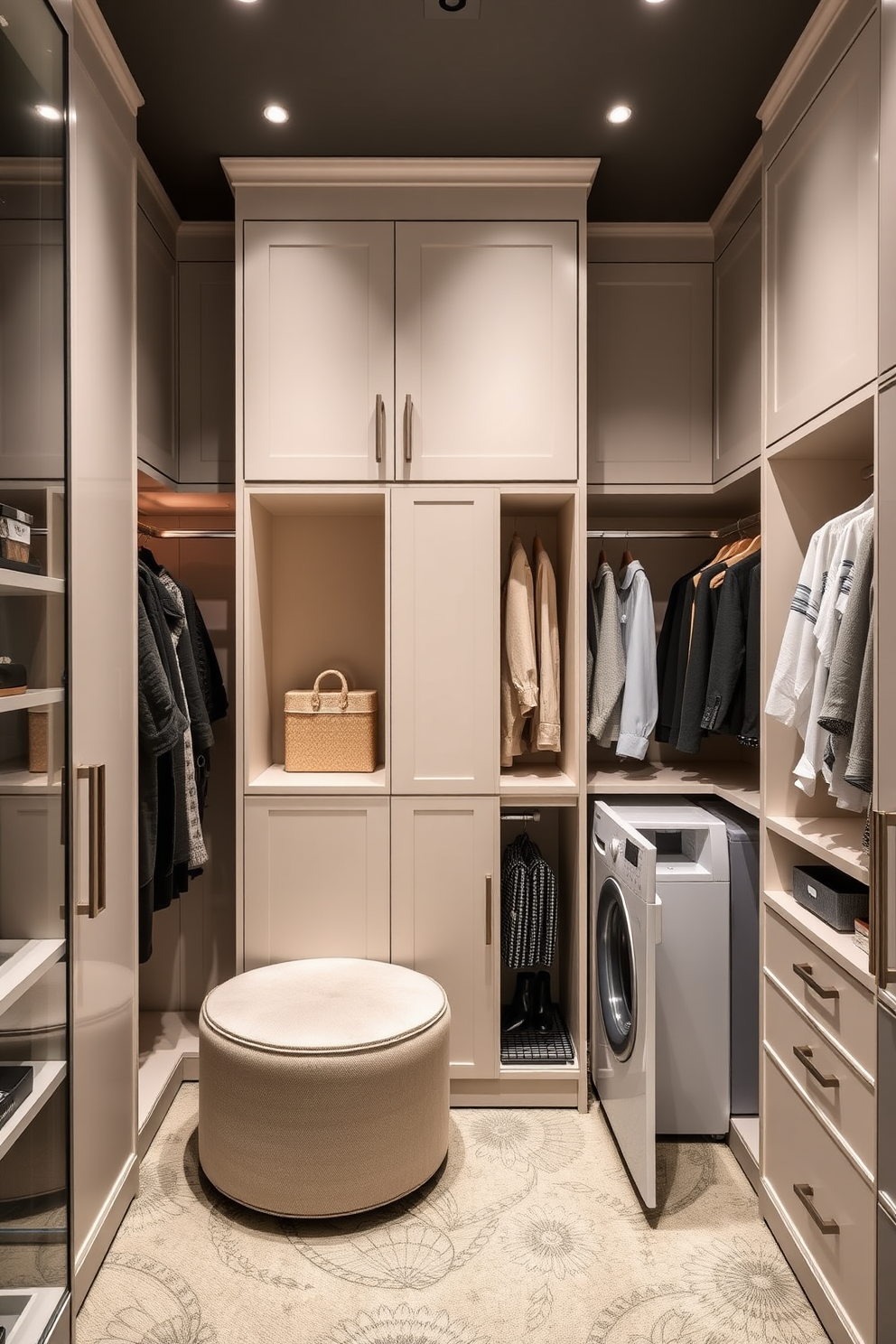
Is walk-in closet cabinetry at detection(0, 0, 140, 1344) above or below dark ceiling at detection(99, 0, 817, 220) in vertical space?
below

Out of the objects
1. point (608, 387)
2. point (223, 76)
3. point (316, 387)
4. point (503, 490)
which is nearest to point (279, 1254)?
point (503, 490)

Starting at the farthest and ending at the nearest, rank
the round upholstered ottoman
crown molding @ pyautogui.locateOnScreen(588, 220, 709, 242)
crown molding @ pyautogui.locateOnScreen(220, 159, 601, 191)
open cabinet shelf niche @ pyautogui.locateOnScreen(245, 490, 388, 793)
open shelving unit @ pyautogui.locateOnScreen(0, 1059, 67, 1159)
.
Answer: open cabinet shelf niche @ pyautogui.locateOnScreen(245, 490, 388, 793) < crown molding @ pyautogui.locateOnScreen(588, 220, 709, 242) < crown molding @ pyautogui.locateOnScreen(220, 159, 601, 191) < the round upholstered ottoman < open shelving unit @ pyautogui.locateOnScreen(0, 1059, 67, 1159)

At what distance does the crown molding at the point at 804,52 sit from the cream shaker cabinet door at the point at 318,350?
41.5 inches

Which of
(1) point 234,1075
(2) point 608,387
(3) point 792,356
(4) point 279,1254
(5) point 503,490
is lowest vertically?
(4) point 279,1254

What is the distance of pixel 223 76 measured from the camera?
205 cm

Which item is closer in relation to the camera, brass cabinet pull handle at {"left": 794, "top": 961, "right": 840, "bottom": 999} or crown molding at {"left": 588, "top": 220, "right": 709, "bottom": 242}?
brass cabinet pull handle at {"left": 794, "top": 961, "right": 840, "bottom": 999}

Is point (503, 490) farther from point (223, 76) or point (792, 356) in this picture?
point (223, 76)

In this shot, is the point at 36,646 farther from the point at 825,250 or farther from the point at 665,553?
the point at 665,553

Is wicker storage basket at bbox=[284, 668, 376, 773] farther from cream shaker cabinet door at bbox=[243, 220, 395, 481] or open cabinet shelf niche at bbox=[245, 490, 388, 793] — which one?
cream shaker cabinet door at bbox=[243, 220, 395, 481]

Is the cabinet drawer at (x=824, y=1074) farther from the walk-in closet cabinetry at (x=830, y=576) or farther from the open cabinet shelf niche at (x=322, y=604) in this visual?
the open cabinet shelf niche at (x=322, y=604)

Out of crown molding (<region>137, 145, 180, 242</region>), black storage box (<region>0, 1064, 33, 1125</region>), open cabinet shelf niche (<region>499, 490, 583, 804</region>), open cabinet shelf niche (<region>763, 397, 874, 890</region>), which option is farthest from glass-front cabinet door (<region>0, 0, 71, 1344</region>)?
open cabinet shelf niche (<region>763, 397, 874, 890</region>)

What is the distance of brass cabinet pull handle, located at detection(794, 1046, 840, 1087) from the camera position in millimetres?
1676

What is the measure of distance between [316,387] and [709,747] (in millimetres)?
1888

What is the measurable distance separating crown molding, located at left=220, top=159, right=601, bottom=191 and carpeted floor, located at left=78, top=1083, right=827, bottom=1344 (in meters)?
2.79
